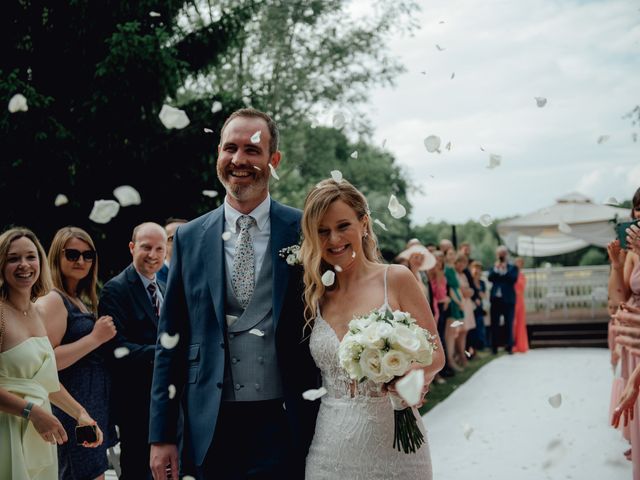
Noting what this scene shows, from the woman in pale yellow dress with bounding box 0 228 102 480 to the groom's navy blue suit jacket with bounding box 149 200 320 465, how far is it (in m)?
0.73

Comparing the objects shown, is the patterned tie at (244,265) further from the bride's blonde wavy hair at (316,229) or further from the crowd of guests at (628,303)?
the crowd of guests at (628,303)

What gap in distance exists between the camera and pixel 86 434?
3.94 meters

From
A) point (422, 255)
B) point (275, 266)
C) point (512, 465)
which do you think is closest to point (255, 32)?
point (422, 255)

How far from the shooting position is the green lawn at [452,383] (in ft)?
31.0

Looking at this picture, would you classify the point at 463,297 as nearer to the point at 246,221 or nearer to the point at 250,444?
the point at 246,221

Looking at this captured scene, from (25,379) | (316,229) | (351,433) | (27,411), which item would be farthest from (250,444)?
(25,379)

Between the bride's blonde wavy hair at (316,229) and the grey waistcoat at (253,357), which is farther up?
the bride's blonde wavy hair at (316,229)

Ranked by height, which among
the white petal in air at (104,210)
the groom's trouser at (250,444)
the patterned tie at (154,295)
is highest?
the white petal in air at (104,210)

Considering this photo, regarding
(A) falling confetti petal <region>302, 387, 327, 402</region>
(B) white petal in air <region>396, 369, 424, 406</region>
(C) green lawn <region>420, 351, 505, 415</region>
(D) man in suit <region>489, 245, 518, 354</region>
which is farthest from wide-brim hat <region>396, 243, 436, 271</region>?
(B) white petal in air <region>396, 369, 424, 406</region>

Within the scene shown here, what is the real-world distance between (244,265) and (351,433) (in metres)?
0.85

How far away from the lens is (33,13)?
9.93 m

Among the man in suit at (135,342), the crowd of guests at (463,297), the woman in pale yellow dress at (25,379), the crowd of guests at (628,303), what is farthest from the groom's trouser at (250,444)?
the crowd of guests at (463,297)

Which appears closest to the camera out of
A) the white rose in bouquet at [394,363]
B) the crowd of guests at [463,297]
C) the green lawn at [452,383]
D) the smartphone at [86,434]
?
the white rose in bouquet at [394,363]

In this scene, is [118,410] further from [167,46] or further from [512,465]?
[167,46]
